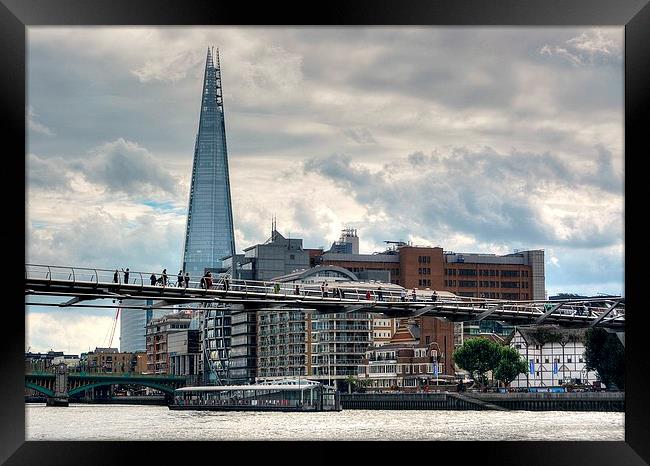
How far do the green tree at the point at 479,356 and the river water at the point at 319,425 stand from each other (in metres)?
3.31

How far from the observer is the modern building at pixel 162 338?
166ft

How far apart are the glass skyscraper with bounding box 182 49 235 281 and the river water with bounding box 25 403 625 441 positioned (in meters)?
39.4

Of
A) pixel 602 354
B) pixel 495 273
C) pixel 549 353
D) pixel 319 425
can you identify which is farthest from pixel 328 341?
pixel 319 425

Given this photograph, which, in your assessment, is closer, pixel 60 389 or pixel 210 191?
pixel 60 389

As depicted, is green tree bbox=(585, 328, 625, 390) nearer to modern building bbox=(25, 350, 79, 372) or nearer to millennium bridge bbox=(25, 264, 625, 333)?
millennium bridge bbox=(25, 264, 625, 333)

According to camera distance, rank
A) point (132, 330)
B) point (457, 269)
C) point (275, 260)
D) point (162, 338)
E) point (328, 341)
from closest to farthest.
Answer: point (328, 341) < point (275, 260) < point (457, 269) < point (162, 338) < point (132, 330)

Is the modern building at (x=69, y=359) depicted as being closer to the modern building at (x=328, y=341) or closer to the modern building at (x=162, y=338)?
the modern building at (x=162, y=338)

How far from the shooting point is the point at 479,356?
3625 cm

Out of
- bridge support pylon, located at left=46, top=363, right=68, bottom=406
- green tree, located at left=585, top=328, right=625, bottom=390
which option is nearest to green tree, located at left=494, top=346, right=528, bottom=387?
green tree, located at left=585, top=328, right=625, bottom=390

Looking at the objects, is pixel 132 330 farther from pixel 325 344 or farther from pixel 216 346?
pixel 325 344

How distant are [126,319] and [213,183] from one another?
1578 cm

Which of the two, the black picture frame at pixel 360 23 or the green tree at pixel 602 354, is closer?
the black picture frame at pixel 360 23

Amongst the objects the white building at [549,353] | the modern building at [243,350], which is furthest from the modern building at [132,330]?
the white building at [549,353]

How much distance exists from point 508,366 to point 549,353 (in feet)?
7.15
